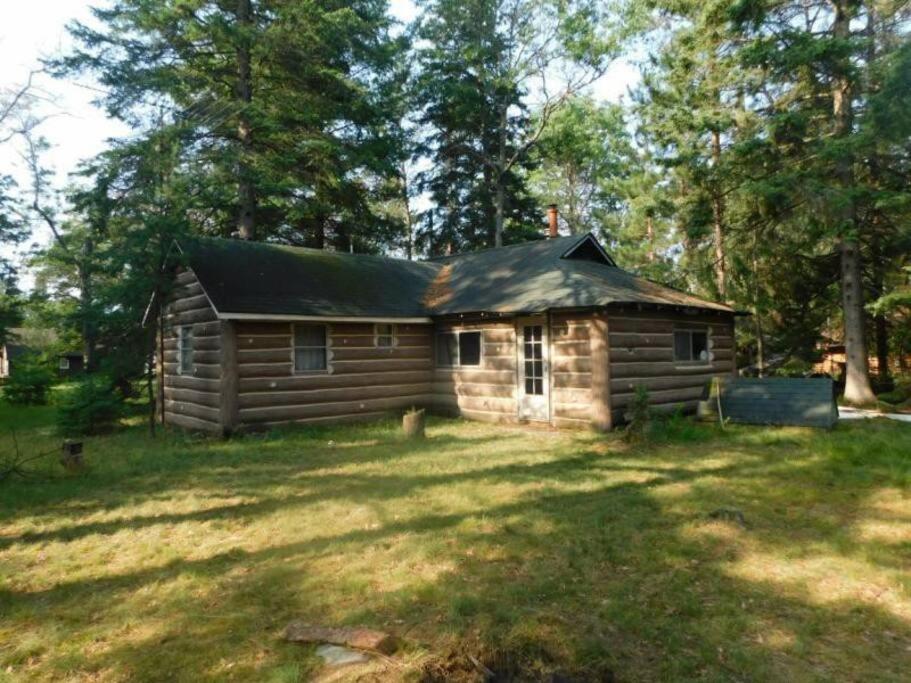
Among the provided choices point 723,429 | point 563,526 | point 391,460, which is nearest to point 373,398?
point 391,460

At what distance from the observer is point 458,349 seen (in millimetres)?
15703

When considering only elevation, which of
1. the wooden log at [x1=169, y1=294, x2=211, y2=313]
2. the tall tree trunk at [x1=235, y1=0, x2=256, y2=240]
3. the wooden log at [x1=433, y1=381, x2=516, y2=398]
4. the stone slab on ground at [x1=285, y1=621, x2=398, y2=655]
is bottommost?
the stone slab on ground at [x1=285, y1=621, x2=398, y2=655]

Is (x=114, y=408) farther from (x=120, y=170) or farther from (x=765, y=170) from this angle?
(x=765, y=170)

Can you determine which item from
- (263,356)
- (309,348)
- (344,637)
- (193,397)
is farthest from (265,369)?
(344,637)

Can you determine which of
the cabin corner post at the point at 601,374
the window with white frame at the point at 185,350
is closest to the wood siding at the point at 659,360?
the cabin corner post at the point at 601,374

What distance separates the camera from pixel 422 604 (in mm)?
4398

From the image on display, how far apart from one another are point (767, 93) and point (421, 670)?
20864 millimetres

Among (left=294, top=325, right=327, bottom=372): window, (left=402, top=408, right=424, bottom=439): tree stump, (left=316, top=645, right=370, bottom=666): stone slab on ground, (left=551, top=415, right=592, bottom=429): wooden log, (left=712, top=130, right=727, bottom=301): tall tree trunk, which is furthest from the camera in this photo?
(left=712, top=130, right=727, bottom=301): tall tree trunk

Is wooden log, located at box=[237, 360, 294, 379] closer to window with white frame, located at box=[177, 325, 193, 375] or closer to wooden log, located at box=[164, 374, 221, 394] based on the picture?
wooden log, located at box=[164, 374, 221, 394]

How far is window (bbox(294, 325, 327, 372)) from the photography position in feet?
45.3

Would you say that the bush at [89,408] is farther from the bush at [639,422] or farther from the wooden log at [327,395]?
the bush at [639,422]

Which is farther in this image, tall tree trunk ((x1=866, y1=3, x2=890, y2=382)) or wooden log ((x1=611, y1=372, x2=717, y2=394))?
tall tree trunk ((x1=866, y1=3, x2=890, y2=382))

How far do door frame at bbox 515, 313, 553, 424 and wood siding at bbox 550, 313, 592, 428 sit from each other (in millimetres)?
79

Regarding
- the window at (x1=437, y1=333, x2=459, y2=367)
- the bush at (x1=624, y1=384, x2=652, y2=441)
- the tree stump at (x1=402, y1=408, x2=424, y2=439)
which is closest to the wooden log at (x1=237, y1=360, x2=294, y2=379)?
the tree stump at (x1=402, y1=408, x2=424, y2=439)
